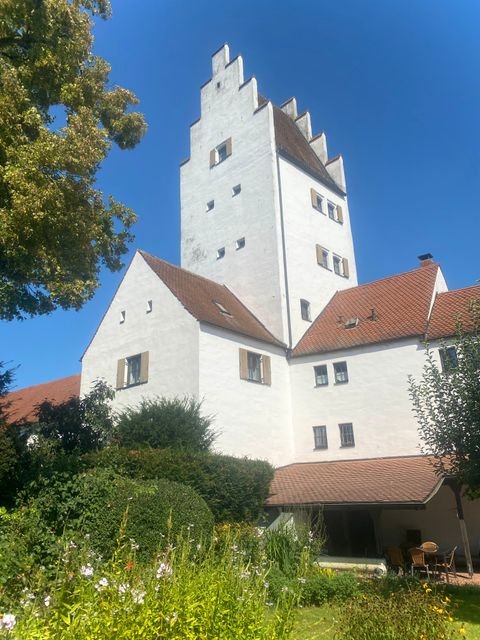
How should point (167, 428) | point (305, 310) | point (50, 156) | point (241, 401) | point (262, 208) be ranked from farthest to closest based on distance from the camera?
point (262, 208)
point (305, 310)
point (241, 401)
point (167, 428)
point (50, 156)

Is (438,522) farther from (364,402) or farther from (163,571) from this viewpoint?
(163,571)

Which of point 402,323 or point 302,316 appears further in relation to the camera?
point 302,316

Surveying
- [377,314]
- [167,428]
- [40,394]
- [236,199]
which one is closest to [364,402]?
[377,314]

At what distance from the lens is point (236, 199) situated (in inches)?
1177

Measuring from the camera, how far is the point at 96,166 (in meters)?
12.1

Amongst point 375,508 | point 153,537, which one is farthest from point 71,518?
point 375,508

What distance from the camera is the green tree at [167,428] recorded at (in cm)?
1805

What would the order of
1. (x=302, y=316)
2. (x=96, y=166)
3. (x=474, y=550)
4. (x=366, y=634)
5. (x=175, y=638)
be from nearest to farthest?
(x=175, y=638), (x=366, y=634), (x=96, y=166), (x=474, y=550), (x=302, y=316)

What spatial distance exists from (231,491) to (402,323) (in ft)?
37.8

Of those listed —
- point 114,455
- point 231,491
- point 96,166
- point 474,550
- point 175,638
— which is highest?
point 96,166

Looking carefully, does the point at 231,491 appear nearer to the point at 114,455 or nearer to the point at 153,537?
the point at 114,455

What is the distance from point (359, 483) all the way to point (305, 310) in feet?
36.6

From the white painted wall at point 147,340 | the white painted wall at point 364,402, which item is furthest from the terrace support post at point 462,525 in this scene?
the white painted wall at point 147,340

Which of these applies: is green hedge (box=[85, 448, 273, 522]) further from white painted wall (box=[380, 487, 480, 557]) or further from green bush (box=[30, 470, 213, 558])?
white painted wall (box=[380, 487, 480, 557])
